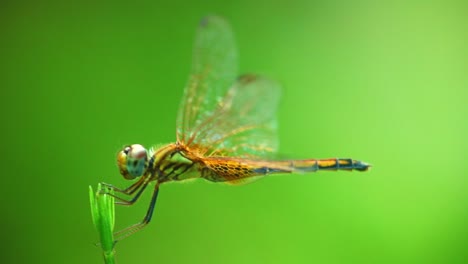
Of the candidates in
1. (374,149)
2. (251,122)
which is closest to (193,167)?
(251,122)

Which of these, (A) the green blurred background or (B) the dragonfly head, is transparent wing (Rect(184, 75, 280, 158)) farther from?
(A) the green blurred background

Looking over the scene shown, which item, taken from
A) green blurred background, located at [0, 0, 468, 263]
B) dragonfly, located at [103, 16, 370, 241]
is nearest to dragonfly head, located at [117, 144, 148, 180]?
dragonfly, located at [103, 16, 370, 241]

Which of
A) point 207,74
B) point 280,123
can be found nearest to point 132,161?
point 207,74

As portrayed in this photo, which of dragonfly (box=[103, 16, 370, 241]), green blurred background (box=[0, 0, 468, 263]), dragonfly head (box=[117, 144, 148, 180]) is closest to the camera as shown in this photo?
dragonfly head (box=[117, 144, 148, 180])

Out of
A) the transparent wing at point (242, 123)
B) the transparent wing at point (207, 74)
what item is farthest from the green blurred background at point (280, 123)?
the transparent wing at point (207, 74)

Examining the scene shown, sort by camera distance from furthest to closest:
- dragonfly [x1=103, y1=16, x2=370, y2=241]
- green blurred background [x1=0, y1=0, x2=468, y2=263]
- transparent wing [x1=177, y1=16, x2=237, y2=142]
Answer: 1. green blurred background [x1=0, y1=0, x2=468, y2=263]
2. transparent wing [x1=177, y1=16, x2=237, y2=142]
3. dragonfly [x1=103, y1=16, x2=370, y2=241]

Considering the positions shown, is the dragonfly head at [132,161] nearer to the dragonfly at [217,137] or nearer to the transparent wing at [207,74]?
the dragonfly at [217,137]

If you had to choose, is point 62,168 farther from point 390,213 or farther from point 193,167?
point 390,213
